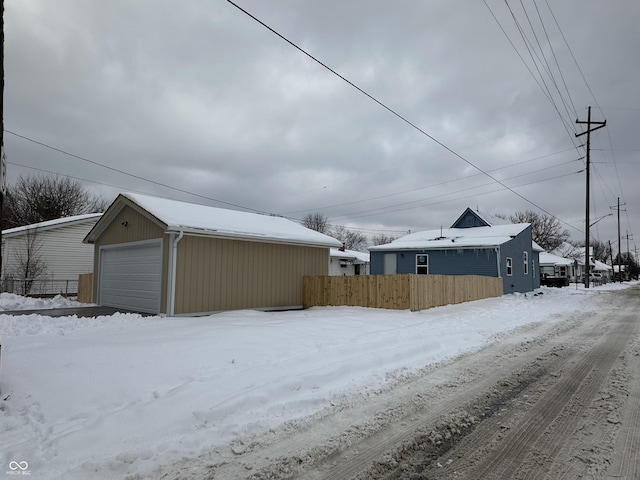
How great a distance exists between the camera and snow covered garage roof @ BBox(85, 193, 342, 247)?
11.6 m

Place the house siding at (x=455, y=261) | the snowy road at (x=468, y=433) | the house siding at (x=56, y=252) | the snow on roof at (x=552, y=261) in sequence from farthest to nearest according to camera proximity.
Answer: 1. the snow on roof at (x=552, y=261)
2. the house siding at (x=455, y=261)
3. the house siding at (x=56, y=252)
4. the snowy road at (x=468, y=433)

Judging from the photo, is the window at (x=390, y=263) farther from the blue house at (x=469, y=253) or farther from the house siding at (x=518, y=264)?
the house siding at (x=518, y=264)

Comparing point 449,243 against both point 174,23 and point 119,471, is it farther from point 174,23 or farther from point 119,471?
point 119,471

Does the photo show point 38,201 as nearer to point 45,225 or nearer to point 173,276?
point 45,225

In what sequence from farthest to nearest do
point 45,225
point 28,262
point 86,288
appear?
point 45,225 → point 28,262 → point 86,288

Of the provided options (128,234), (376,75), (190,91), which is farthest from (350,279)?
(190,91)

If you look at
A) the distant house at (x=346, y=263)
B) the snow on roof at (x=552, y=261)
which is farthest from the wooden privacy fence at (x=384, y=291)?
the snow on roof at (x=552, y=261)

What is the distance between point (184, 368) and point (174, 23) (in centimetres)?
840

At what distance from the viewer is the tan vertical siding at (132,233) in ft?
37.6

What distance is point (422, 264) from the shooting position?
2495 cm

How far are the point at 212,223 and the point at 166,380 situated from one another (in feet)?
26.6

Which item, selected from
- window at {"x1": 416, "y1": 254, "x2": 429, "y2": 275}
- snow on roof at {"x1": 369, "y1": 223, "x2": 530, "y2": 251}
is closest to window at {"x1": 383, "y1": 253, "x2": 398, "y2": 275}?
snow on roof at {"x1": 369, "y1": 223, "x2": 530, "y2": 251}

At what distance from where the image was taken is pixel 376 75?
11836 millimetres

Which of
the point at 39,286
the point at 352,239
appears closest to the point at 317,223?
the point at 352,239
